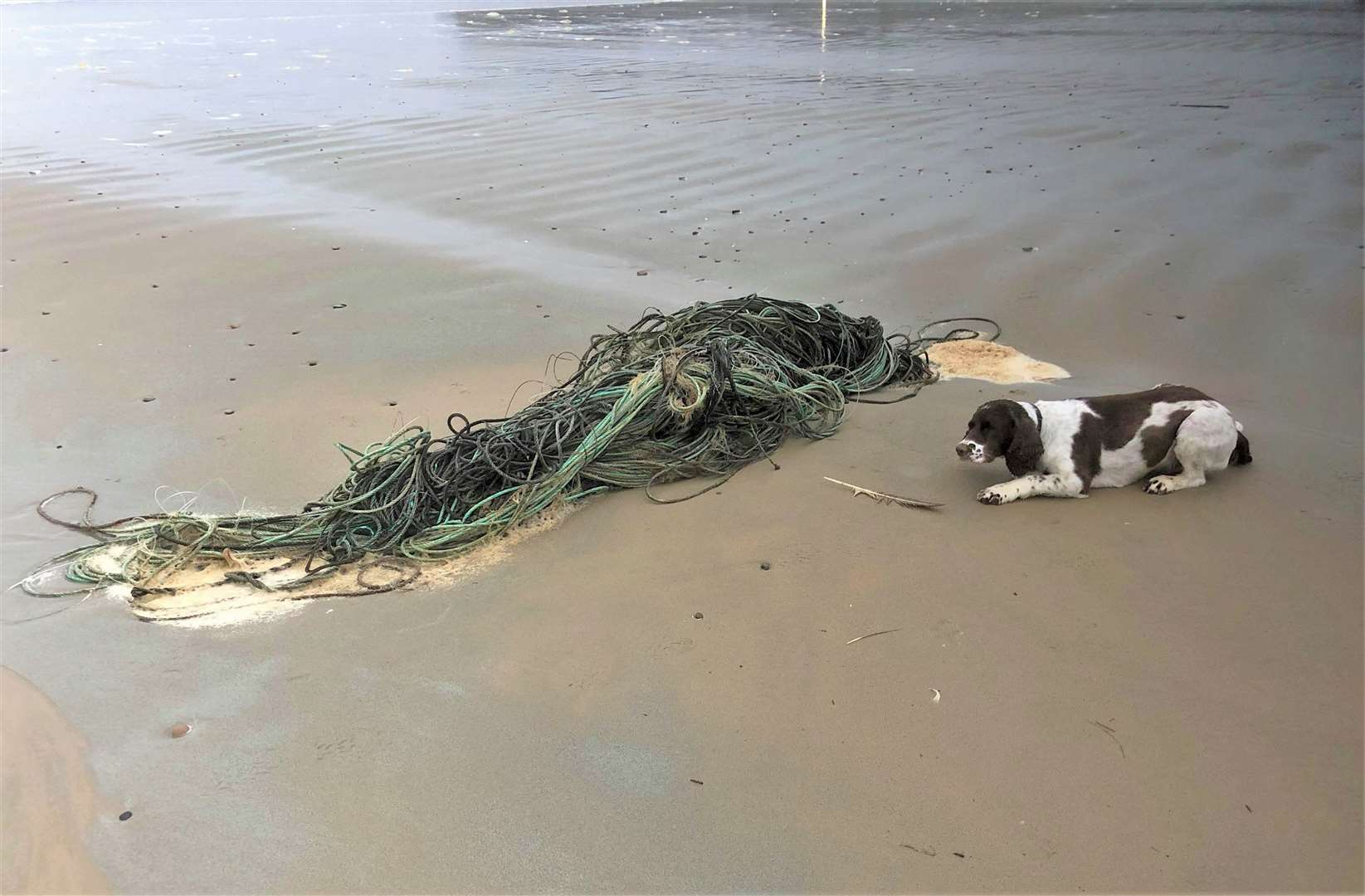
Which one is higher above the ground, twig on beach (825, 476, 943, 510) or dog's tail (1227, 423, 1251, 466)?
dog's tail (1227, 423, 1251, 466)

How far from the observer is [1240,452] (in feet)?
12.9

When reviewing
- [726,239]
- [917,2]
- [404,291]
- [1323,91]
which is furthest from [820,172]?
[917,2]

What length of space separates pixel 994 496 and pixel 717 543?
1.03m

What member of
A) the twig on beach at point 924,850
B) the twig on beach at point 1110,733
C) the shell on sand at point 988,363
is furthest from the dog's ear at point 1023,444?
the twig on beach at point 924,850

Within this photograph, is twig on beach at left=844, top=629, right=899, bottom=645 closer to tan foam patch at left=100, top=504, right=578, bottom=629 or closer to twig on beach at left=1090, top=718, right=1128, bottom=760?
twig on beach at left=1090, top=718, right=1128, bottom=760

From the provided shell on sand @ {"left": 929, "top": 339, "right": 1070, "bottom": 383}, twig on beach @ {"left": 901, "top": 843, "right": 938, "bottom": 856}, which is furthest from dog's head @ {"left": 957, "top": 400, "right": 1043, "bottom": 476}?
twig on beach @ {"left": 901, "top": 843, "right": 938, "bottom": 856}

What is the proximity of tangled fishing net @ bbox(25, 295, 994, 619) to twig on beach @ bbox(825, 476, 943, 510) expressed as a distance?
1.76ft

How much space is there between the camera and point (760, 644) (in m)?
3.13

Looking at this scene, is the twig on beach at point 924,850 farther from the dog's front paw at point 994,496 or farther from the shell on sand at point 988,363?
the shell on sand at point 988,363

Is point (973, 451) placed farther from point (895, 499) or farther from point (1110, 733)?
point (1110, 733)

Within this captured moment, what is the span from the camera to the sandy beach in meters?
2.51

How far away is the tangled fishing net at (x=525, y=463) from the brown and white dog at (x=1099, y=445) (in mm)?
918

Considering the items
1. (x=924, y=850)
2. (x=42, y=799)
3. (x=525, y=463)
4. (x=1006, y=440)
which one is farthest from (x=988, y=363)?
(x=42, y=799)

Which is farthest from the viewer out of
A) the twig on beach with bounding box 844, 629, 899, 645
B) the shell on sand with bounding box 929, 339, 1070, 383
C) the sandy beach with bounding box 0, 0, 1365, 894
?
the shell on sand with bounding box 929, 339, 1070, 383
